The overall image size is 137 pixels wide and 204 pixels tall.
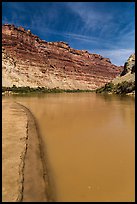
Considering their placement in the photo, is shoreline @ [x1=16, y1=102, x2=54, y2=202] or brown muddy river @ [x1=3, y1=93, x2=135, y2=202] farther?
brown muddy river @ [x1=3, y1=93, x2=135, y2=202]

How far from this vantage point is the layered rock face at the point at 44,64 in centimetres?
11378

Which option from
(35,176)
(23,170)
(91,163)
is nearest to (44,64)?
(91,163)

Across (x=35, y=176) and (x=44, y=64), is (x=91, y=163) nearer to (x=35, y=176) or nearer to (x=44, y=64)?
(x=35, y=176)

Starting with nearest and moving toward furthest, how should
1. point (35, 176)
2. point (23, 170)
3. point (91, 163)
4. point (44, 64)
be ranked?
point (35, 176) → point (23, 170) → point (91, 163) → point (44, 64)

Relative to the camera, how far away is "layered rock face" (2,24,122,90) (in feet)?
373

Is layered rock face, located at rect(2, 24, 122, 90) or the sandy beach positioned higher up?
layered rock face, located at rect(2, 24, 122, 90)

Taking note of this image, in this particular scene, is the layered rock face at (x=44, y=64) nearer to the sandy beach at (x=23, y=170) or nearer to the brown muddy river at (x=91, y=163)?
the brown muddy river at (x=91, y=163)

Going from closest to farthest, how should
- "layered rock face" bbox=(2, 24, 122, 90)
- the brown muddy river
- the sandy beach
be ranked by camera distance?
the sandy beach < the brown muddy river < "layered rock face" bbox=(2, 24, 122, 90)

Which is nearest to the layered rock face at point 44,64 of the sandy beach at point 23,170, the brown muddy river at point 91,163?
the brown muddy river at point 91,163

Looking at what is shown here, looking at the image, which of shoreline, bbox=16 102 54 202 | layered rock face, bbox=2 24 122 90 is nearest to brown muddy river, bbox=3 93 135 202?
shoreline, bbox=16 102 54 202

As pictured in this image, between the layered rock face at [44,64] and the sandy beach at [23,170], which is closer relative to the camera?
the sandy beach at [23,170]

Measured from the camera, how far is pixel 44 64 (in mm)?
136375

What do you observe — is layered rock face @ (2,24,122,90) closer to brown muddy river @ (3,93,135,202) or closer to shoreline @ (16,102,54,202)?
brown muddy river @ (3,93,135,202)

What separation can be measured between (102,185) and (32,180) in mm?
2029
